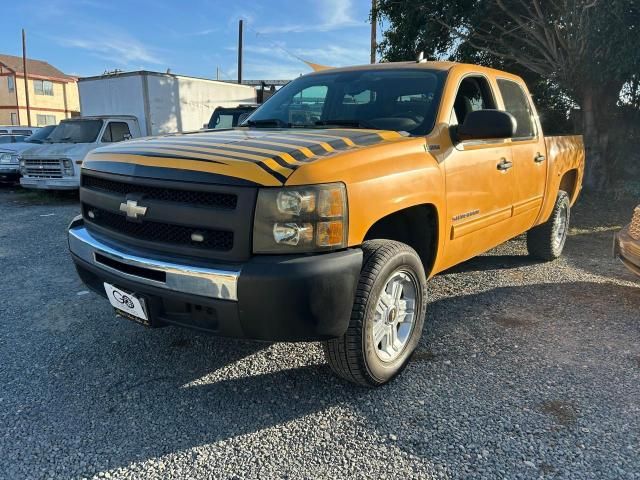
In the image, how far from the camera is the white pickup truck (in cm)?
1019

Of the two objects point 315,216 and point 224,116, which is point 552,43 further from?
point 315,216

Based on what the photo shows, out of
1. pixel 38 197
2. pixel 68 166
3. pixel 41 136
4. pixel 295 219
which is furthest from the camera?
pixel 41 136

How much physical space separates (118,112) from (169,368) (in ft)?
39.0

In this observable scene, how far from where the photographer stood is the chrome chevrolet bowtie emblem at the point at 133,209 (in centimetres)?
256

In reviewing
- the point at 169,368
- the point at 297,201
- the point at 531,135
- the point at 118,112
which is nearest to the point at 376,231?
the point at 297,201

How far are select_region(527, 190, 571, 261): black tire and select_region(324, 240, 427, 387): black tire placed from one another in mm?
3171

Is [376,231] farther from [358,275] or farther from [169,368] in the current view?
[169,368]

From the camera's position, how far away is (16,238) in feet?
22.2

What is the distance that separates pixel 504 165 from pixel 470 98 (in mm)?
582

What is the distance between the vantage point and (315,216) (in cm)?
230

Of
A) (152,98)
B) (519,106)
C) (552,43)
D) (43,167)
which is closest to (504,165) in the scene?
(519,106)

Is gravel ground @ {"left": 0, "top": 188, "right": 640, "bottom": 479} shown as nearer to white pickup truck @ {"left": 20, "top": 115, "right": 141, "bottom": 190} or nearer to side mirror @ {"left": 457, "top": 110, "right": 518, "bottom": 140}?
side mirror @ {"left": 457, "top": 110, "right": 518, "bottom": 140}

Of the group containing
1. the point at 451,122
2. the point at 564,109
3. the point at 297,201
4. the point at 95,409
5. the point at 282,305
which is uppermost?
the point at 564,109

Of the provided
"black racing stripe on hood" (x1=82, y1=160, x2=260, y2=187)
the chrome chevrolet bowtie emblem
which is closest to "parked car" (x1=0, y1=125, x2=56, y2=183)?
"black racing stripe on hood" (x1=82, y1=160, x2=260, y2=187)
